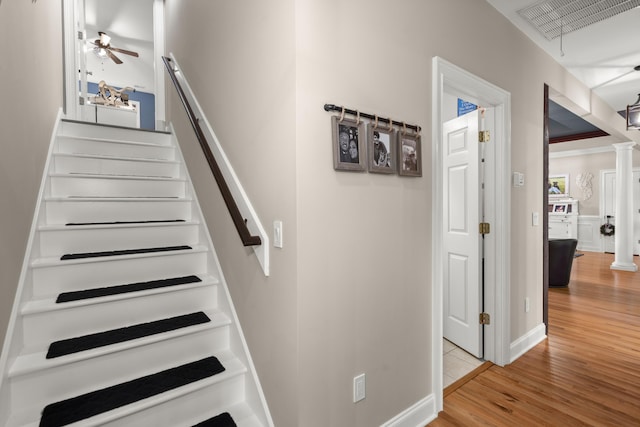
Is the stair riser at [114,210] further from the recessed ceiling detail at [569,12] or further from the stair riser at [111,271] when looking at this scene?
the recessed ceiling detail at [569,12]

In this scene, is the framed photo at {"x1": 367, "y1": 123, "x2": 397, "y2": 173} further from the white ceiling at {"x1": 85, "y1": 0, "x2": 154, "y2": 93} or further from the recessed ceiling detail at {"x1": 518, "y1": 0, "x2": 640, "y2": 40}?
the white ceiling at {"x1": 85, "y1": 0, "x2": 154, "y2": 93}

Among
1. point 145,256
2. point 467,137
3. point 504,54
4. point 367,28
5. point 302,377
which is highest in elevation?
point 504,54

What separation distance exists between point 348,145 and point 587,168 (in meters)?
9.56

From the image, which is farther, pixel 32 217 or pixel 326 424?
pixel 32 217

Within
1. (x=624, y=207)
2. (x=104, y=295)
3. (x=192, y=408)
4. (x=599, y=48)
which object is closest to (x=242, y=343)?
(x=192, y=408)

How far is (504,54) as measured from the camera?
2.58 metres

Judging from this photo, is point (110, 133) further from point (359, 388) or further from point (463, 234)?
point (463, 234)

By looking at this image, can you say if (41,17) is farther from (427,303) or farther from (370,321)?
(427,303)

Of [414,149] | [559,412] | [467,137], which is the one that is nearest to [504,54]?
[467,137]

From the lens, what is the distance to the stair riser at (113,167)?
2.54 m

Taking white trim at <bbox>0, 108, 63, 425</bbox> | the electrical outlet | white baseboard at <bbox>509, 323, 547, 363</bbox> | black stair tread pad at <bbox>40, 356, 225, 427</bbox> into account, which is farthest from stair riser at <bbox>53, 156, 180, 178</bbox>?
white baseboard at <bbox>509, 323, 547, 363</bbox>

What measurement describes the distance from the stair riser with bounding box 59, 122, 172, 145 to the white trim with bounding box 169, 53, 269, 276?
87cm

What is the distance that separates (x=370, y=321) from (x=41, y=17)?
9.67 feet

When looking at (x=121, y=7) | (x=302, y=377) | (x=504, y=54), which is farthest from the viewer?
(x=121, y=7)
